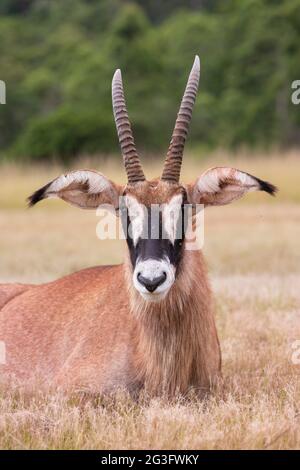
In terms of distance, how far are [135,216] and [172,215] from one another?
22cm

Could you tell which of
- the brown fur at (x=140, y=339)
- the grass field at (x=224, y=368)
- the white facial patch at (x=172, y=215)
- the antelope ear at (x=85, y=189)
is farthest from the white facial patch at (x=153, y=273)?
the antelope ear at (x=85, y=189)

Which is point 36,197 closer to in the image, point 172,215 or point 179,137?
Result: point 172,215

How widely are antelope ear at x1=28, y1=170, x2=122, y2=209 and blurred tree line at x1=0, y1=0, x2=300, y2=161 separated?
34204 millimetres

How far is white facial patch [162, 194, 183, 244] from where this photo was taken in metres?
5.86

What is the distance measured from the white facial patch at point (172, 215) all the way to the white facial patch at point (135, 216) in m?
0.13

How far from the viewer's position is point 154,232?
579 cm

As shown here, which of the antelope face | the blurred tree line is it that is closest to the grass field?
the antelope face

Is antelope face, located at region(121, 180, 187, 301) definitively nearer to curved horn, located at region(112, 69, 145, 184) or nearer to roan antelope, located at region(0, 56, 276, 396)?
roan antelope, located at region(0, 56, 276, 396)

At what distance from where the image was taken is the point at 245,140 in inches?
1757

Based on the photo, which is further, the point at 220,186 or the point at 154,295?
the point at 220,186

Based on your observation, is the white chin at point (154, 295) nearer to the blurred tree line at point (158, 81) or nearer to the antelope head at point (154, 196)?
the antelope head at point (154, 196)

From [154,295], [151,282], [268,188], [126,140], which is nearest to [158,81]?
[126,140]

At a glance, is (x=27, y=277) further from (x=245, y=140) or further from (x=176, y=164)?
(x=245, y=140)
